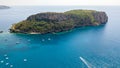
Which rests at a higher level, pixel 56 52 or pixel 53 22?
pixel 53 22

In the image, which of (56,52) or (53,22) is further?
(53,22)

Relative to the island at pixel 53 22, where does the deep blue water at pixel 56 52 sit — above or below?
below

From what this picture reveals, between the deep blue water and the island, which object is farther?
the island

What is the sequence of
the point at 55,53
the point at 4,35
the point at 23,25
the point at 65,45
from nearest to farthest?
the point at 55,53 < the point at 65,45 < the point at 4,35 < the point at 23,25

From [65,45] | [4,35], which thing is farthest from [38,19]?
[65,45]

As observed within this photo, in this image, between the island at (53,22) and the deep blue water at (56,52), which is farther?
the island at (53,22)

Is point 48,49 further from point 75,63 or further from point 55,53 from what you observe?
point 75,63

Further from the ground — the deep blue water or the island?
the island

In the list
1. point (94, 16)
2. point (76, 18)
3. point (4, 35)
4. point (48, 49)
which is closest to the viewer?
point (48, 49)
